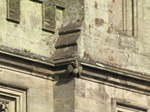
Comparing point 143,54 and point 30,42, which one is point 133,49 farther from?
point 30,42

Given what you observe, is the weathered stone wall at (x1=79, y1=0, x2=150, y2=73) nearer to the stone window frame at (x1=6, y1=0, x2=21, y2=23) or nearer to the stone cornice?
the stone cornice

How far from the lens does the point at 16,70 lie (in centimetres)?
4122

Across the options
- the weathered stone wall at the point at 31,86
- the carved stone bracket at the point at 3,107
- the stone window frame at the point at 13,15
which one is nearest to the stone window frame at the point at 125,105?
the weathered stone wall at the point at 31,86

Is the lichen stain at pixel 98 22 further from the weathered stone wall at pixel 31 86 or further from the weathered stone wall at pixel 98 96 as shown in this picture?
the weathered stone wall at pixel 31 86

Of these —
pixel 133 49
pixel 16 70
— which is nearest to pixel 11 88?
pixel 16 70

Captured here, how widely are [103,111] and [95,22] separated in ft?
7.12

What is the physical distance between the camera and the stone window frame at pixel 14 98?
41.0m

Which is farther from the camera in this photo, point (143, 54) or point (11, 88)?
point (143, 54)

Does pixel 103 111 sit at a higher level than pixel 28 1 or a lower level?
lower

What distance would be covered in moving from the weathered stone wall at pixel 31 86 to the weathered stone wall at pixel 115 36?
122 cm

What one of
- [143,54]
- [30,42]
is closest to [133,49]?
[143,54]

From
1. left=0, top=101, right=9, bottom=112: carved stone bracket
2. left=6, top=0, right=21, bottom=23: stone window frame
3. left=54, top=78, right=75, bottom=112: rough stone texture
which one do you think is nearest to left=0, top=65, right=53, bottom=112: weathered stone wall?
left=54, top=78, right=75, bottom=112: rough stone texture

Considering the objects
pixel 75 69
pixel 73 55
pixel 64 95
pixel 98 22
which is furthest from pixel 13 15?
pixel 98 22

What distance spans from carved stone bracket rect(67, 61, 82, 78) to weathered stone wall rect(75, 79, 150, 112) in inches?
8.2
